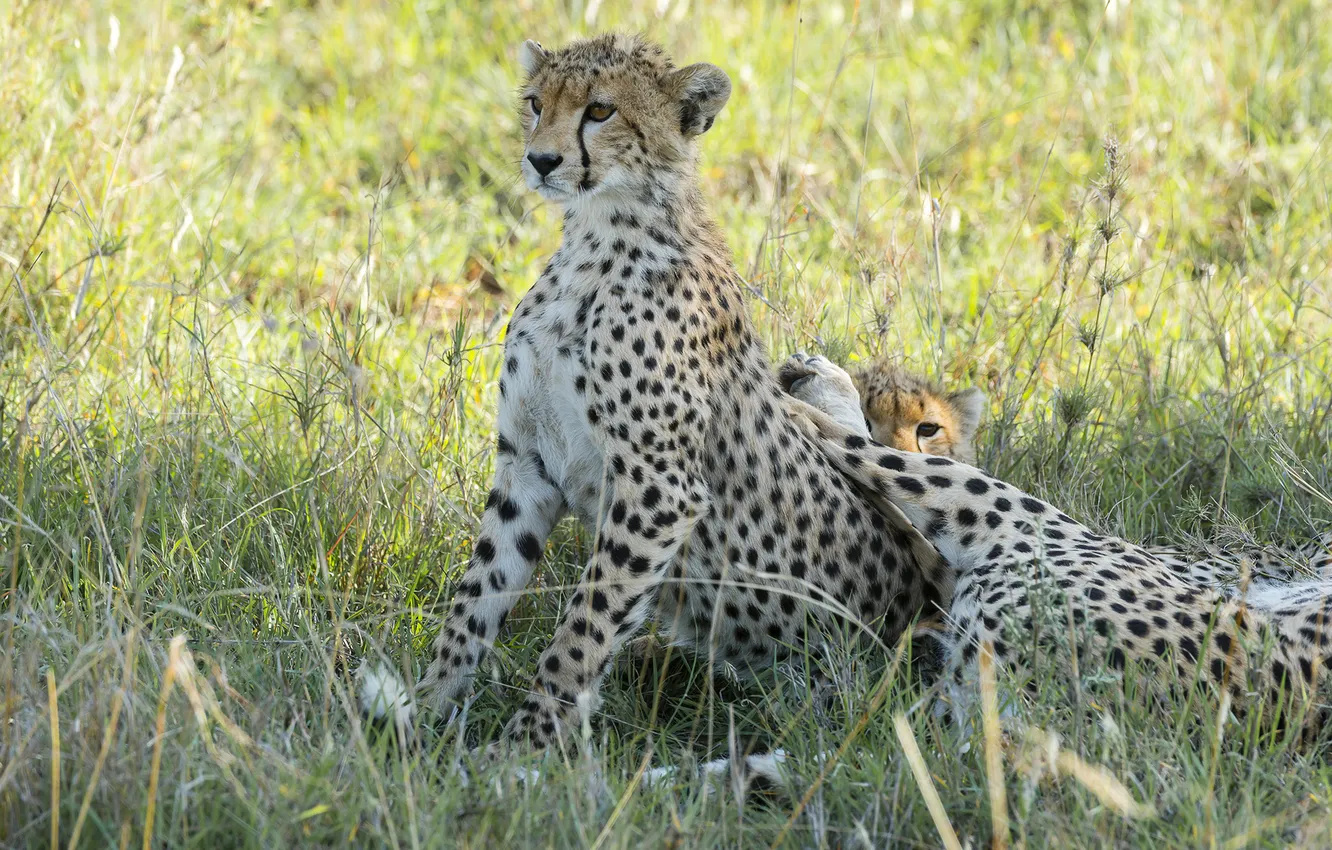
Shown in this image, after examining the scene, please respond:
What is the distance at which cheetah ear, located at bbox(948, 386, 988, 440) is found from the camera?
366cm

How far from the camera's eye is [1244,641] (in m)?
2.44

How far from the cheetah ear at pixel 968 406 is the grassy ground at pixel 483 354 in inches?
3.5

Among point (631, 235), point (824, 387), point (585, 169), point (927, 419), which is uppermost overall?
point (585, 169)

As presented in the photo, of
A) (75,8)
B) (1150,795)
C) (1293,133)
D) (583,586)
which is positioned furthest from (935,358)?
(75,8)

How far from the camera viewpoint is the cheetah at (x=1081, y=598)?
2.65m

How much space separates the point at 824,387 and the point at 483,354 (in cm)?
123

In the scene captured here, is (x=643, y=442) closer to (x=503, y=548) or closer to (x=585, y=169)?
(x=503, y=548)

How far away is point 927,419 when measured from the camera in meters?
3.62

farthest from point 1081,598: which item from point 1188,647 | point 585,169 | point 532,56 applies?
point 532,56

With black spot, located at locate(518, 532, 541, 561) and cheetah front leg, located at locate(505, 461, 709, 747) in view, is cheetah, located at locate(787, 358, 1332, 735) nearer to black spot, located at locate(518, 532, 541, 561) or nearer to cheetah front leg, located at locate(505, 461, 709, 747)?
cheetah front leg, located at locate(505, 461, 709, 747)

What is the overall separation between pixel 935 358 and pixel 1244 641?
1676 millimetres

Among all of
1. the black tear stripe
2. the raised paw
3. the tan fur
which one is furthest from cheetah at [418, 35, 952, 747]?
the tan fur

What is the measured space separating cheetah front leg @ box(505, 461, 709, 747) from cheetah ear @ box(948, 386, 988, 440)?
109 centimetres

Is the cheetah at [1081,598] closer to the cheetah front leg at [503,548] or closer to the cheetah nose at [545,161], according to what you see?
the cheetah front leg at [503,548]
